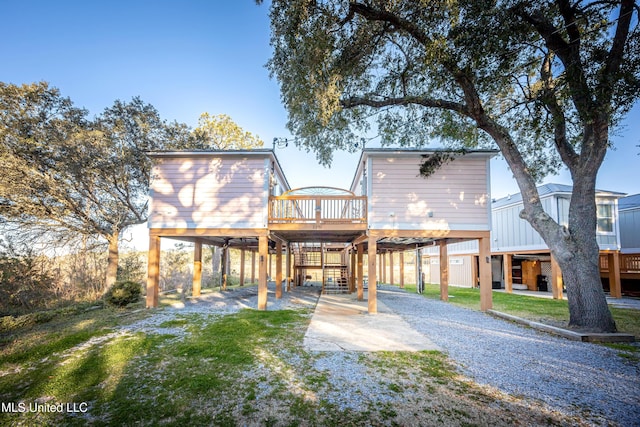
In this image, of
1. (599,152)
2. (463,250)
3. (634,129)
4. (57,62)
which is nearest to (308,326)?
(599,152)

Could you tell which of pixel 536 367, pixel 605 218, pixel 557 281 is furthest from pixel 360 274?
pixel 605 218

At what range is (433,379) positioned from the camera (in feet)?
13.2

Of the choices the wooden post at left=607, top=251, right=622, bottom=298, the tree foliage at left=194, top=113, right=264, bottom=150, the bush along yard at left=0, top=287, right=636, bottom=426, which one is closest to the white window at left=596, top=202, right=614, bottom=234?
the wooden post at left=607, top=251, right=622, bottom=298

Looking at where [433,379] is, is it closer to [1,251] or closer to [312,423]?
[312,423]

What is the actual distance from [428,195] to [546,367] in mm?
6128

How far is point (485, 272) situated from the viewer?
31.7 ft

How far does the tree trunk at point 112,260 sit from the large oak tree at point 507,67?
1051cm

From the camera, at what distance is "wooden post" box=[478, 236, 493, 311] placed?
9586 mm

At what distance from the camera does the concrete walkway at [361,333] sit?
5605 mm

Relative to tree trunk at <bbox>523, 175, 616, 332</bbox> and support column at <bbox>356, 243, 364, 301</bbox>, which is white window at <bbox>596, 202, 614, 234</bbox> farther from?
support column at <bbox>356, 243, 364, 301</bbox>

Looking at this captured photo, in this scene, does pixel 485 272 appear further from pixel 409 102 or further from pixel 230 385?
pixel 230 385

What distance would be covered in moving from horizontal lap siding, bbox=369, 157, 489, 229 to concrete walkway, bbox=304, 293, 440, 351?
3.05m

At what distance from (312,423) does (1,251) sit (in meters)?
12.2

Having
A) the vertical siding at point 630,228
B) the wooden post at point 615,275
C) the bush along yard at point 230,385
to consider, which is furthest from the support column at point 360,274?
the vertical siding at point 630,228
